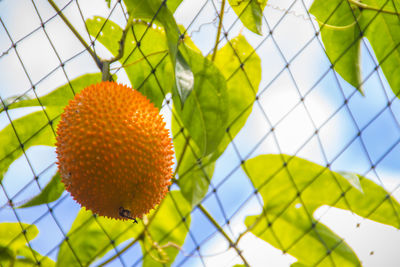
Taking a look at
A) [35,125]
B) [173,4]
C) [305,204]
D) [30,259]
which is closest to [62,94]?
[35,125]

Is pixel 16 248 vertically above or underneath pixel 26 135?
underneath

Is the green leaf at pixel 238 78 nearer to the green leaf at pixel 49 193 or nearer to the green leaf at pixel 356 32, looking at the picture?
the green leaf at pixel 356 32

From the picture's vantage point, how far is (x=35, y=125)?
86 cm

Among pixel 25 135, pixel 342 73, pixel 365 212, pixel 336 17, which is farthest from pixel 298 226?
pixel 25 135

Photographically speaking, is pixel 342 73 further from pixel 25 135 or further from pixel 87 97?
pixel 25 135

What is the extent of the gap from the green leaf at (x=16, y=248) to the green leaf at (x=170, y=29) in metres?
0.52

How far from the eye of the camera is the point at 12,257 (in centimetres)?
94

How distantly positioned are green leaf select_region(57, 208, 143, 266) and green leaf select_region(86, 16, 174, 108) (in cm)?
27

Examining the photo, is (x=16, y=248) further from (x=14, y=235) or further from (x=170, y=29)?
(x=170, y=29)

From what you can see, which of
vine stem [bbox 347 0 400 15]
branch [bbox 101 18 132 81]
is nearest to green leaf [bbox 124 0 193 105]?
branch [bbox 101 18 132 81]

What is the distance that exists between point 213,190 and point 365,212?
0.30m

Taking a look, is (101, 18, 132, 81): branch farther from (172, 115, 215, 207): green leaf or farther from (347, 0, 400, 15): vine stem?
(347, 0, 400, 15): vine stem

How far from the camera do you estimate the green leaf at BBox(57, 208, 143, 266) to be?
0.87 m

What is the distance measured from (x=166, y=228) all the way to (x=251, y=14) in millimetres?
434
